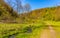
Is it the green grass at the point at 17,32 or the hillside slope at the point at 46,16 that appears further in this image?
the hillside slope at the point at 46,16

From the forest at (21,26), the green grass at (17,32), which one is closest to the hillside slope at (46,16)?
the forest at (21,26)

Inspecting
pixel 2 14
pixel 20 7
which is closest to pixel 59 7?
pixel 20 7

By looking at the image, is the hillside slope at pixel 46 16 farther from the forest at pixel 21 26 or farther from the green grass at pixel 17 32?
the green grass at pixel 17 32

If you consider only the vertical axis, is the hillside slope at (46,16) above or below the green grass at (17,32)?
above

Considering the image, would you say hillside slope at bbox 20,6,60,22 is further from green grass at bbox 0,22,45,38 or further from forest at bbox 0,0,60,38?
green grass at bbox 0,22,45,38

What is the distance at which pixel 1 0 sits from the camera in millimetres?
59781

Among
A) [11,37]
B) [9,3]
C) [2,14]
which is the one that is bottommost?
[11,37]

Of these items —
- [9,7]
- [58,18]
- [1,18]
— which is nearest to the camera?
→ [1,18]

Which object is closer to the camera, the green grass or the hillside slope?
the green grass

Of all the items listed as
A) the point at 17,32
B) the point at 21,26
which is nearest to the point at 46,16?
the point at 21,26

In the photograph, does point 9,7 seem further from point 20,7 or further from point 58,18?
point 58,18

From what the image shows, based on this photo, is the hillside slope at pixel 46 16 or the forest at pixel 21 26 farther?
the hillside slope at pixel 46 16

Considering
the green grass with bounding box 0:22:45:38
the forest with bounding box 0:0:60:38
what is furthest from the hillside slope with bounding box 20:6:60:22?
the green grass with bounding box 0:22:45:38

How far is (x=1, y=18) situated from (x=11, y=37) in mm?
28474
